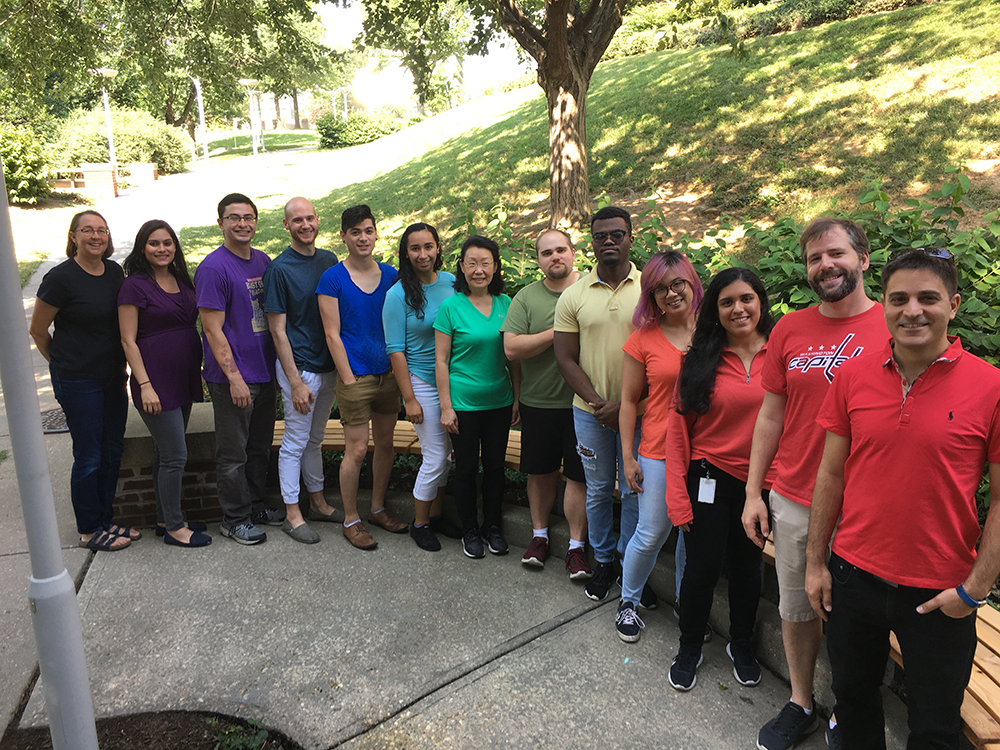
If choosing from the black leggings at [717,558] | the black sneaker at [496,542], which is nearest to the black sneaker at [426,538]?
the black sneaker at [496,542]

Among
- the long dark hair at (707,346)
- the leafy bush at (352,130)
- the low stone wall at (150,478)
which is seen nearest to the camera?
the long dark hair at (707,346)

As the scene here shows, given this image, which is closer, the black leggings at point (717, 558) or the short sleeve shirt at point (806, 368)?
the short sleeve shirt at point (806, 368)

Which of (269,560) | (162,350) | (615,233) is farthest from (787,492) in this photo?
(162,350)

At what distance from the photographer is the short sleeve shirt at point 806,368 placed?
249 cm

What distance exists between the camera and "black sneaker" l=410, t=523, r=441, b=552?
432cm

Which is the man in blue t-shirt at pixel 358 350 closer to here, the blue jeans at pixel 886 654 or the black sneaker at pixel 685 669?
the black sneaker at pixel 685 669

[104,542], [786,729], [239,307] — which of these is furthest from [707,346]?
[104,542]

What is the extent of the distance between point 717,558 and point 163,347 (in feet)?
10.4

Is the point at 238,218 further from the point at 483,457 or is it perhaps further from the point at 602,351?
the point at 602,351

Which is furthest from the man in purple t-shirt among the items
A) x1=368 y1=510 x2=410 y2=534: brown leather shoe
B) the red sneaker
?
the red sneaker

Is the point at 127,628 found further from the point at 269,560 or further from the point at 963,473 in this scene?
the point at 963,473

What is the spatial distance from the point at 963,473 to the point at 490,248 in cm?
258

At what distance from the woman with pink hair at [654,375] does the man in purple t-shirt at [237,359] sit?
7.24 feet

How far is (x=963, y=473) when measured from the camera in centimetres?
197
